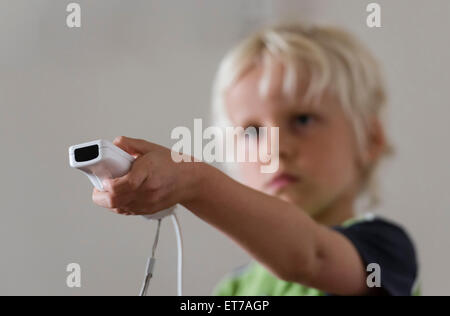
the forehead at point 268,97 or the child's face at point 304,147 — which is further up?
the forehead at point 268,97

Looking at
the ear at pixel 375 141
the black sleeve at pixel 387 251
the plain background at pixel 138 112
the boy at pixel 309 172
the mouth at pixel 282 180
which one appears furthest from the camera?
the plain background at pixel 138 112

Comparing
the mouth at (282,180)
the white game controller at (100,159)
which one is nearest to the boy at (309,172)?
the mouth at (282,180)

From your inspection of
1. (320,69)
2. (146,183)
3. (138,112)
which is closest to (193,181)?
(146,183)

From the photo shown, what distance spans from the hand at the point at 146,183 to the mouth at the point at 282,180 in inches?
16.0

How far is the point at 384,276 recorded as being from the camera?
71cm

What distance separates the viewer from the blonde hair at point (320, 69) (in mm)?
865

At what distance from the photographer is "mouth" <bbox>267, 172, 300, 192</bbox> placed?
826mm

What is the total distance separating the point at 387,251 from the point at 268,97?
Result: 27 cm

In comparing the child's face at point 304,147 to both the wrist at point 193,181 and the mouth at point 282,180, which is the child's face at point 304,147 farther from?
the wrist at point 193,181

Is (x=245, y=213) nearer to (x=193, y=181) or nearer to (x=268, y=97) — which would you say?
(x=193, y=181)

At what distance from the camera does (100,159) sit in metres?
0.36

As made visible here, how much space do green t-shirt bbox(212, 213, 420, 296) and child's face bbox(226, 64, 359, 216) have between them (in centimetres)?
6

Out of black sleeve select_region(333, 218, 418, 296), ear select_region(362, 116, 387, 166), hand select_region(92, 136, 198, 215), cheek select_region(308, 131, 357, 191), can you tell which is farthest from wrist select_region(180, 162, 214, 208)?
ear select_region(362, 116, 387, 166)

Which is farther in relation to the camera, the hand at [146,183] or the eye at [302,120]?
the eye at [302,120]
